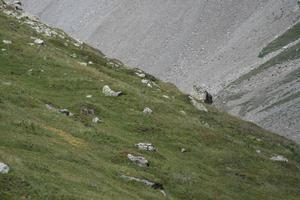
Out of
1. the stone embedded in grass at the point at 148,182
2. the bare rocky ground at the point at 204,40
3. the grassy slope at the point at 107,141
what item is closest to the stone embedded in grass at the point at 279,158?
the grassy slope at the point at 107,141

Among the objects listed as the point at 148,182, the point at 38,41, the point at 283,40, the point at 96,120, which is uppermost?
the point at 283,40

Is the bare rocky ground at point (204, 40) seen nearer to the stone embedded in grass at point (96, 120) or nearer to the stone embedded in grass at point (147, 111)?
the stone embedded in grass at point (147, 111)

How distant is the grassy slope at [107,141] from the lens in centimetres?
3594

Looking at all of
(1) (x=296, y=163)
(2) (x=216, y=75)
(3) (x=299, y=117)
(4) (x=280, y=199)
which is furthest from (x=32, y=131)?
(2) (x=216, y=75)

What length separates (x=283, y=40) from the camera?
521 feet

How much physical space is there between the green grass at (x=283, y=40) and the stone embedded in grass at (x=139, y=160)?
110721 mm

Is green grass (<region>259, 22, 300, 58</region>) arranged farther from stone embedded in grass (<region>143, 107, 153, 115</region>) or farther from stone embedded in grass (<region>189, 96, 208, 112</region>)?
stone embedded in grass (<region>143, 107, 153, 115</region>)

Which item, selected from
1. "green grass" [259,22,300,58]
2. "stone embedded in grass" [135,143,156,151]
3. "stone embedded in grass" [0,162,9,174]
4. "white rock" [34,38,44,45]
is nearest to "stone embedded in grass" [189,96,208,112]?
"white rock" [34,38,44,45]

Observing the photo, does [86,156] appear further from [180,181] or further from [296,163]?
[296,163]

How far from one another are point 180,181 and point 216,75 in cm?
11043

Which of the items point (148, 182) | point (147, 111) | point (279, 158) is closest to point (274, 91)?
point (279, 158)

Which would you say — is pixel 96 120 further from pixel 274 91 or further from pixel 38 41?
pixel 274 91

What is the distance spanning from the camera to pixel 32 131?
143 ft

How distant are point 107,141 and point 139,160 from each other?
15.9 ft
